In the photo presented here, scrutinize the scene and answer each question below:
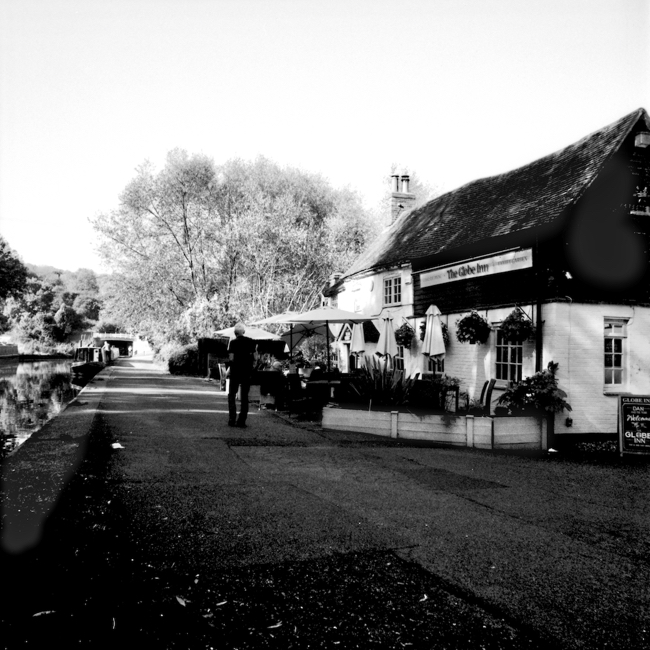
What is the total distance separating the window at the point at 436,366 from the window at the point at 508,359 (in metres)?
2.40

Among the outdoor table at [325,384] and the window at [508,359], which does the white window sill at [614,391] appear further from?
the outdoor table at [325,384]

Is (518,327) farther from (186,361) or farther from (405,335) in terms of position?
(186,361)

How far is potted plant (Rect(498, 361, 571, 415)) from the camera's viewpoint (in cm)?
1188

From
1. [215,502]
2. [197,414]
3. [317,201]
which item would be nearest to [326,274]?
[317,201]

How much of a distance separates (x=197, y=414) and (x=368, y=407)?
4016 millimetres

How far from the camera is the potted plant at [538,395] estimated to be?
11.9 metres

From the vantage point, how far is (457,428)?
1138cm

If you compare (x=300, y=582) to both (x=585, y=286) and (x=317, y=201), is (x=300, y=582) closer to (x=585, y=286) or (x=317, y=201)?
(x=585, y=286)

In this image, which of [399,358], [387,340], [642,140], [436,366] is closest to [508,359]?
[387,340]

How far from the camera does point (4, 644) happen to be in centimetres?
Result: 309

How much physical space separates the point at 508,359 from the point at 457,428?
3419mm

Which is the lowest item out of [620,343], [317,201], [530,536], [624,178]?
[530,536]

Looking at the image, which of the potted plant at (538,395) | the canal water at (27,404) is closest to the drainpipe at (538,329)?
the potted plant at (538,395)

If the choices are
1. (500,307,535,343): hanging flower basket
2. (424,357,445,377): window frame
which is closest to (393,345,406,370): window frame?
(424,357,445,377): window frame
